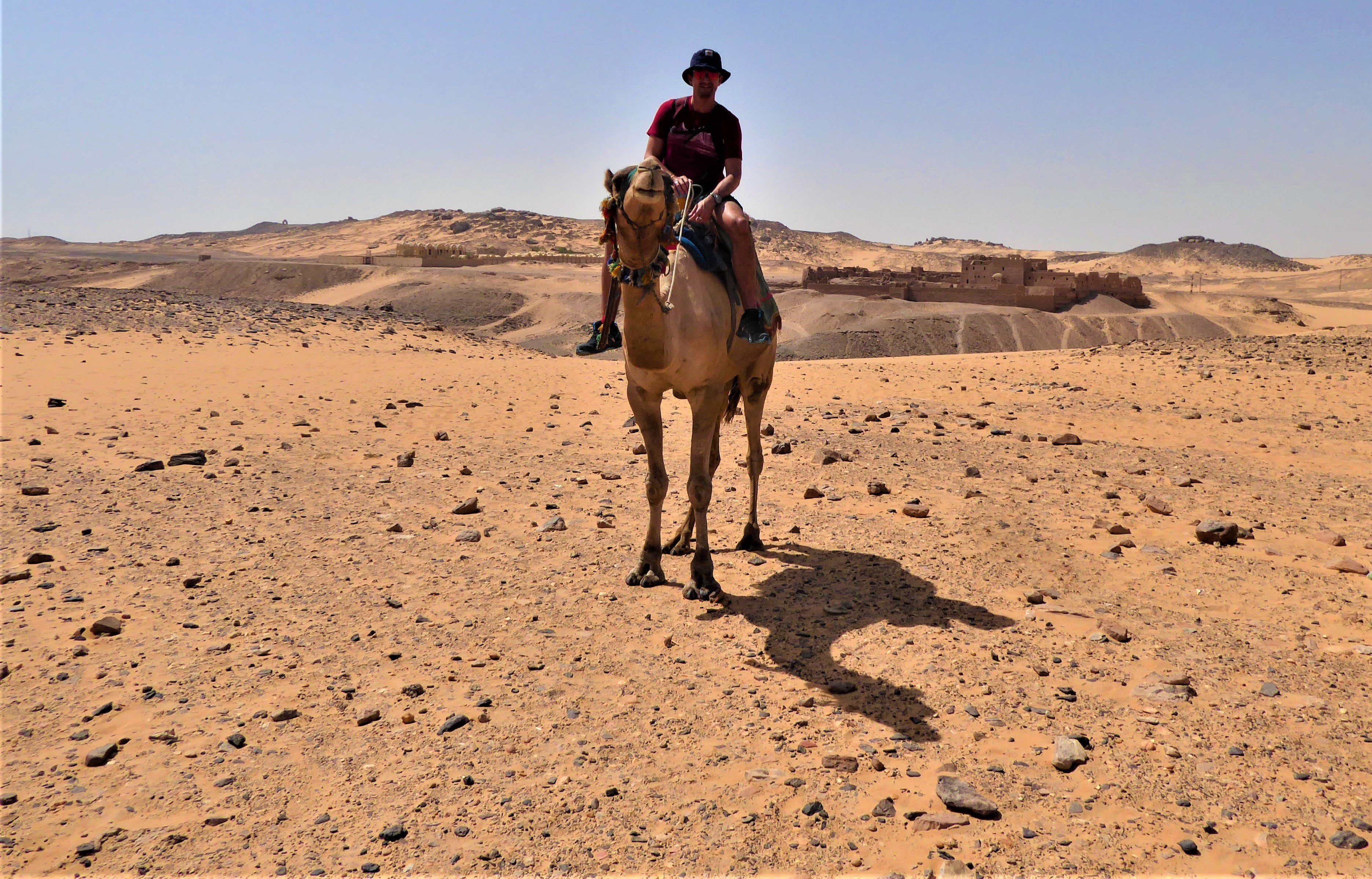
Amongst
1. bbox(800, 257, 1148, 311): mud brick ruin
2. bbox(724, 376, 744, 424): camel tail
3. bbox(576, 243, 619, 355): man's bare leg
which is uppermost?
bbox(800, 257, 1148, 311): mud brick ruin

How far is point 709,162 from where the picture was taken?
6.82m

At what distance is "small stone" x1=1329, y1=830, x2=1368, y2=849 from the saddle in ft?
14.7

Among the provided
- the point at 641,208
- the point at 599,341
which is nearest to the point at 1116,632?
the point at 641,208

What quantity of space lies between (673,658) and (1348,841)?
319 cm

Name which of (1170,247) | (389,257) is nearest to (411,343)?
(389,257)

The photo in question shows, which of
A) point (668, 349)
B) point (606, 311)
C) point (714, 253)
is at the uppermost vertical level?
point (714, 253)

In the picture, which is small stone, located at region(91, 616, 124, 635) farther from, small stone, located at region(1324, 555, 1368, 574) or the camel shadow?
small stone, located at region(1324, 555, 1368, 574)

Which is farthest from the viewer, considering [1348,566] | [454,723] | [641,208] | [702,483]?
[702,483]

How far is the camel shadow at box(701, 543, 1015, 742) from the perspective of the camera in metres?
4.73

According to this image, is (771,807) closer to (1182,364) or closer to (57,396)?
(57,396)

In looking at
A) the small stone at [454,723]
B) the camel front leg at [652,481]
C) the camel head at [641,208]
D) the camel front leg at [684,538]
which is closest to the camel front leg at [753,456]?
the camel front leg at [684,538]

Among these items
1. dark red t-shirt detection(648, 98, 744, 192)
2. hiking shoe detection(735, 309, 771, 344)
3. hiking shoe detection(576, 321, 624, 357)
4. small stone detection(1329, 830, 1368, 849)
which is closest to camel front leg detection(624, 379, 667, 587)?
hiking shoe detection(576, 321, 624, 357)

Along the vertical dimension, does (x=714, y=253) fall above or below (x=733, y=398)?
above

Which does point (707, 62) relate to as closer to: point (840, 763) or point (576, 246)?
point (840, 763)
